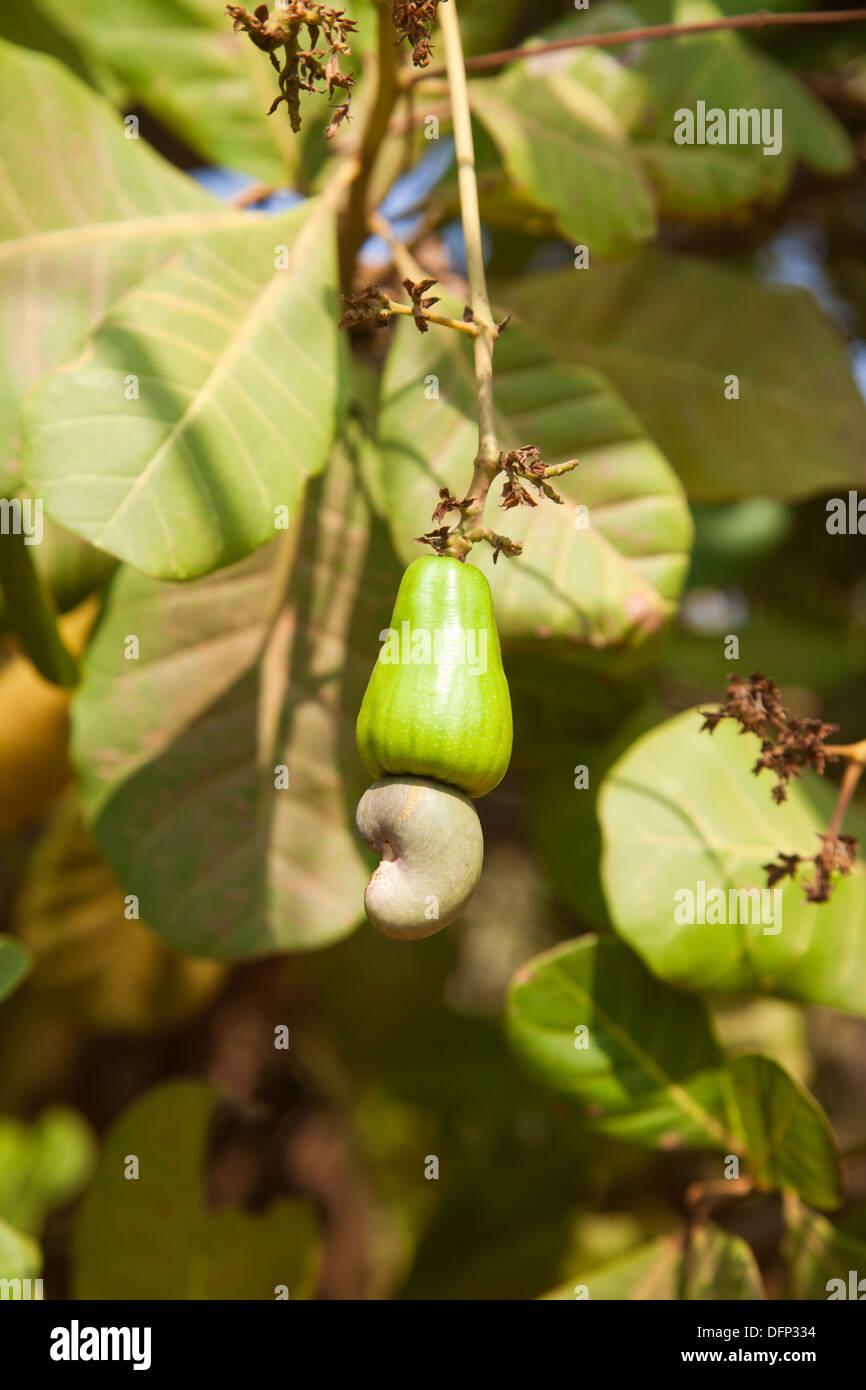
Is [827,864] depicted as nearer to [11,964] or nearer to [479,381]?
[479,381]

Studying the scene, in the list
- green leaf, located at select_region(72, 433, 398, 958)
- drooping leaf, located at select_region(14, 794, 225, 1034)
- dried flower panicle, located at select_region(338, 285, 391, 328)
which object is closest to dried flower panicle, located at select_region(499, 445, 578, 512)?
dried flower panicle, located at select_region(338, 285, 391, 328)

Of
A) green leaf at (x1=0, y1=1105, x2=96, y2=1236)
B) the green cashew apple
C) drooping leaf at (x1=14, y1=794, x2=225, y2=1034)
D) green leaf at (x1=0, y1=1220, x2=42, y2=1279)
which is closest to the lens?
the green cashew apple

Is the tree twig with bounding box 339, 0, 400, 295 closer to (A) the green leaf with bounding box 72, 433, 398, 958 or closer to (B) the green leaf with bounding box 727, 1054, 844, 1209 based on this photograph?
(A) the green leaf with bounding box 72, 433, 398, 958

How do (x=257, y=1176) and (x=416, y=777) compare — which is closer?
(x=416, y=777)

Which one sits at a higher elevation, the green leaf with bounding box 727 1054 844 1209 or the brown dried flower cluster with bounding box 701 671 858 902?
the brown dried flower cluster with bounding box 701 671 858 902
